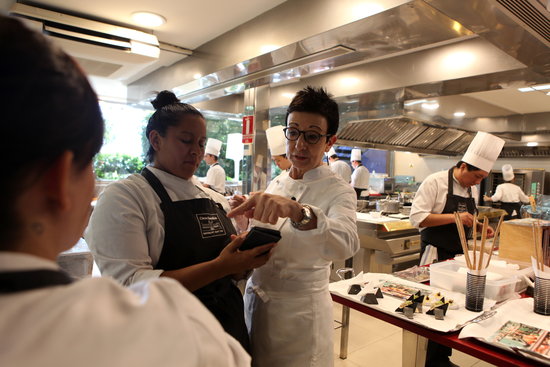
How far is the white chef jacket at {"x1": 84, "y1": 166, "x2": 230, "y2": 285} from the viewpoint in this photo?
3.62 ft

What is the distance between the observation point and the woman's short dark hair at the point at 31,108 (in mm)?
359

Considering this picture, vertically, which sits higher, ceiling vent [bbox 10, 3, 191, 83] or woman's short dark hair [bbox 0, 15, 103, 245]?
ceiling vent [bbox 10, 3, 191, 83]

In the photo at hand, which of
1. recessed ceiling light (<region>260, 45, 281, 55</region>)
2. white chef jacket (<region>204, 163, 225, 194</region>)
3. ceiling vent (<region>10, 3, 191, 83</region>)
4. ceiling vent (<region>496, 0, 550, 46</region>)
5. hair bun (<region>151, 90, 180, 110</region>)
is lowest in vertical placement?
white chef jacket (<region>204, 163, 225, 194</region>)

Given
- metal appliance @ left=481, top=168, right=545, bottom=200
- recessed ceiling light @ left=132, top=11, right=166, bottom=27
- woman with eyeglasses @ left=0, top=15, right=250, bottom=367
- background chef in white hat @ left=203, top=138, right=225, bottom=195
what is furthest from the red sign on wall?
metal appliance @ left=481, top=168, right=545, bottom=200

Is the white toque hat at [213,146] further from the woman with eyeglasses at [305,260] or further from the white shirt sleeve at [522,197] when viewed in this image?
the white shirt sleeve at [522,197]

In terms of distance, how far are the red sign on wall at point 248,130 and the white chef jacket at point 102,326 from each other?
3.38 metres

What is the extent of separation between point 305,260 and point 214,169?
5.34m

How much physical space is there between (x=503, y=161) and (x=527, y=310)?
9123 millimetres

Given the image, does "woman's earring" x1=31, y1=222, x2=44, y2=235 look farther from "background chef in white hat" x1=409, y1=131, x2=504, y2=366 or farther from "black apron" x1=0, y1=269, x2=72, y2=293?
"background chef in white hat" x1=409, y1=131, x2=504, y2=366

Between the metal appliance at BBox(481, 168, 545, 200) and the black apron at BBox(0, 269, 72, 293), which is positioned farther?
the metal appliance at BBox(481, 168, 545, 200)

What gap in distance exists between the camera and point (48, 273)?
15.0 inches

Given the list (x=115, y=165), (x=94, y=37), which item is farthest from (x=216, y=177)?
(x=94, y=37)

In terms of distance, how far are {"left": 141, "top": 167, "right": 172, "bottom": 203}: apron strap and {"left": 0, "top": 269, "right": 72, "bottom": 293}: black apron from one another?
2.92ft

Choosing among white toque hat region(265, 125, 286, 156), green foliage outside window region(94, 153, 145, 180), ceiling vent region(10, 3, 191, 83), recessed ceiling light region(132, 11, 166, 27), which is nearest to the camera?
ceiling vent region(10, 3, 191, 83)
